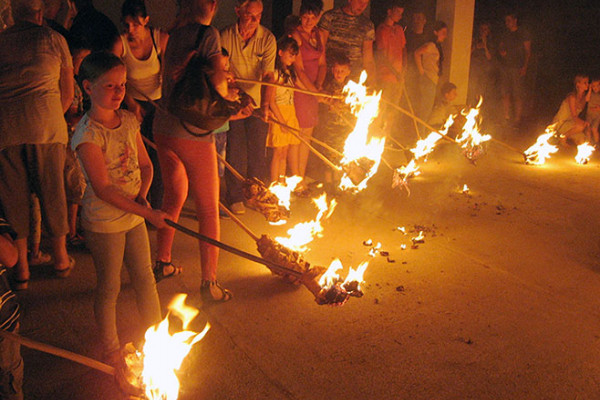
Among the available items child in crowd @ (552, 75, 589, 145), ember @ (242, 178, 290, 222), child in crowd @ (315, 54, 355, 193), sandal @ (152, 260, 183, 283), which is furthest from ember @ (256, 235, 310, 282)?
child in crowd @ (552, 75, 589, 145)

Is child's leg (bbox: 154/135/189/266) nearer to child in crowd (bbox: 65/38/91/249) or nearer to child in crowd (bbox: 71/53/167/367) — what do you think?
child in crowd (bbox: 71/53/167/367)

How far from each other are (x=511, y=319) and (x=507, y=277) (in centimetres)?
79

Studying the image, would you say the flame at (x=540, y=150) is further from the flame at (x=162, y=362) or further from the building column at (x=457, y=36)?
the flame at (x=162, y=362)

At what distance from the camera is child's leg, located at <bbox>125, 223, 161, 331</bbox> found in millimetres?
3312

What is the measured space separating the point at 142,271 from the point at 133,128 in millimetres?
864

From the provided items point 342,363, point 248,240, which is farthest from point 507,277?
point 248,240

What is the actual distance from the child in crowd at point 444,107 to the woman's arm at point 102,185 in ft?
23.8

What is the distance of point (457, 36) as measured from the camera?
10.6 m

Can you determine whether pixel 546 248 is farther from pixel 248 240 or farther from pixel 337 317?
pixel 248 240

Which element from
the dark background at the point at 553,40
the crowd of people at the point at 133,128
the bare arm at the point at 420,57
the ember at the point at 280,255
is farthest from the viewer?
the dark background at the point at 553,40

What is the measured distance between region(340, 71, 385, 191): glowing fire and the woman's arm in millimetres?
2445

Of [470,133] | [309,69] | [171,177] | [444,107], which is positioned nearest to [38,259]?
[171,177]

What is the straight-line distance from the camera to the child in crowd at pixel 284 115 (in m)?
6.38

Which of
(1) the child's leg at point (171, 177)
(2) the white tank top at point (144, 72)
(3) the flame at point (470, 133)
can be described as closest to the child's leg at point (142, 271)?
(1) the child's leg at point (171, 177)
